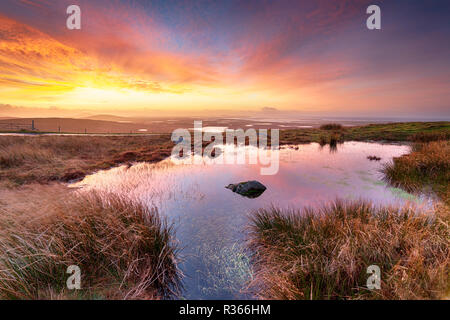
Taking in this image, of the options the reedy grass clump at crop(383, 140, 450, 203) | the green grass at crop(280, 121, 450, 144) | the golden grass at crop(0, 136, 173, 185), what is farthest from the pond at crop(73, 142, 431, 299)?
the green grass at crop(280, 121, 450, 144)

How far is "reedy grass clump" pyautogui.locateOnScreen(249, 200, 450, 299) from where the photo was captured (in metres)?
3.45

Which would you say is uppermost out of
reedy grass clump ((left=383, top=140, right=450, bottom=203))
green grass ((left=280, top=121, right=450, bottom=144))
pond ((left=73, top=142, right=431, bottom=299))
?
green grass ((left=280, top=121, right=450, bottom=144))

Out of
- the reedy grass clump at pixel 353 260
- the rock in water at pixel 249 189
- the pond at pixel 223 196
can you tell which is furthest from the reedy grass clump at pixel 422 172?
the rock in water at pixel 249 189

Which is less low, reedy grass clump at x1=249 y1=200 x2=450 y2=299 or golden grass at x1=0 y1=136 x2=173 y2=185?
golden grass at x1=0 y1=136 x2=173 y2=185

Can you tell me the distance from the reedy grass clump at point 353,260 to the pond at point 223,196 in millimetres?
795

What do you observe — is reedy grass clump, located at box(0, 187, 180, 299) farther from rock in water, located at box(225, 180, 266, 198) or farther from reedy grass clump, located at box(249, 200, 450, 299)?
rock in water, located at box(225, 180, 266, 198)

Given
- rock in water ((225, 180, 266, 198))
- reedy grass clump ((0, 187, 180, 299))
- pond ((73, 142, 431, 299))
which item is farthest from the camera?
rock in water ((225, 180, 266, 198))

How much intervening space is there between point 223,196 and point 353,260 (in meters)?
7.52

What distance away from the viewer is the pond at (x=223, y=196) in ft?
17.0

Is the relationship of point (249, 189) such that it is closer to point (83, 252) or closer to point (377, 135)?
point (83, 252)

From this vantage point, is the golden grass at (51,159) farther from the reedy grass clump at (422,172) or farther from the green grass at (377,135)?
the green grass at (377,135)

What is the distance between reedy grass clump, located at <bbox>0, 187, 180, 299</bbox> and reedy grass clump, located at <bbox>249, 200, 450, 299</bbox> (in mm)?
2706

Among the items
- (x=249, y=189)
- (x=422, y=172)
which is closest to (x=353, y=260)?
(x=249, y=189)
